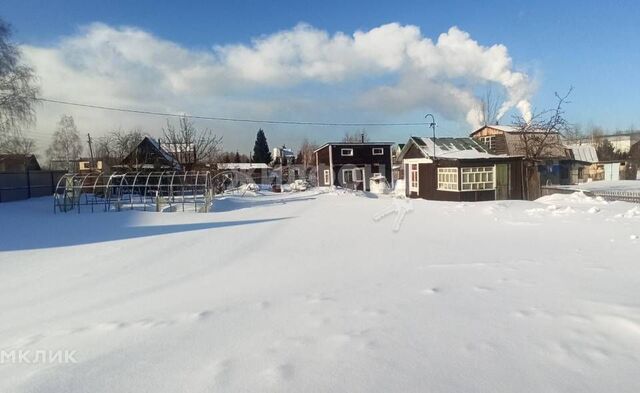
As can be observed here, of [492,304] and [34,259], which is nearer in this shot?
[492,304]

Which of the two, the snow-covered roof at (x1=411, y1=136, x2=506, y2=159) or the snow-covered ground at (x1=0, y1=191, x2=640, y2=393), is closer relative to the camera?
the snow-covered ground at (x1=0, y1=191, x2=640, y2=393)

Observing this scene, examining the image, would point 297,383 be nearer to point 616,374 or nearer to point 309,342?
point 309,342

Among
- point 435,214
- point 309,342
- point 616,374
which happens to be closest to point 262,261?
point 309,342

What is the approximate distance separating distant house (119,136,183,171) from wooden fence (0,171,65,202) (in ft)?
Answer: 24.5

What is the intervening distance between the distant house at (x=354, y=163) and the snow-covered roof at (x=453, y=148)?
12.0 m

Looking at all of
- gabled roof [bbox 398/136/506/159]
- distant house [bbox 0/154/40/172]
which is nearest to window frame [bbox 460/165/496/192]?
gabled roof [bbox 398/136/506/159]

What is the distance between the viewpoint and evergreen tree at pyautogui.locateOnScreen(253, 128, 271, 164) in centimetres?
7600

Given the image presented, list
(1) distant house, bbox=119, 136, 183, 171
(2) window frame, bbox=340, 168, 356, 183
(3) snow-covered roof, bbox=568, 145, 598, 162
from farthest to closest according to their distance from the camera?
Answer: (3) snow-covered roof, bbox=568, 145, 598, 162
(2) window frame, bbox=340, 168, 356, 183
(1) distant house, bbox=119, 136, 183, 171

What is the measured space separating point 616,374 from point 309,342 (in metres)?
2.00

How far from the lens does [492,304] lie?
380 cm

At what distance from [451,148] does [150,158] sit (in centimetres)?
2545

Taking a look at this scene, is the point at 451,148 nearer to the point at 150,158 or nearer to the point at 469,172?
the point at 469,172

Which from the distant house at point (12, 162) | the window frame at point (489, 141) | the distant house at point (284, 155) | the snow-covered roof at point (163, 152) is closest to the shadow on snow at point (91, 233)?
the window frame at point (489, 141)

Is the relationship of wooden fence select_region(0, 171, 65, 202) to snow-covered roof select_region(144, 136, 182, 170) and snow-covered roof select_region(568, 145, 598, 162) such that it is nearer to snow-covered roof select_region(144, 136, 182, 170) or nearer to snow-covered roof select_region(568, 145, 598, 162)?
snow-covered roof select_region(144, 136, 182, 170)
